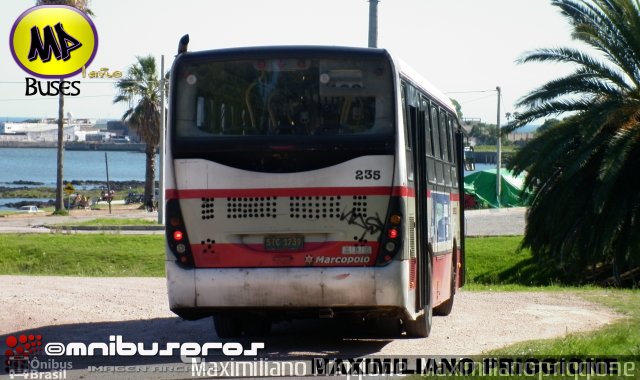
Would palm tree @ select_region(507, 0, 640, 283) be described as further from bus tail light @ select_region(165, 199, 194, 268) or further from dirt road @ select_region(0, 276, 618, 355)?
bus tail light @ select_region(165, 199, 194, 268)

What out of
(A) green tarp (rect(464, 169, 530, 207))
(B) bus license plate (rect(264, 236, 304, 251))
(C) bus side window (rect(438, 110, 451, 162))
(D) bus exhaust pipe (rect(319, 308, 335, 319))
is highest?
(C) bus side window (rect(438, 110, 451, 162))

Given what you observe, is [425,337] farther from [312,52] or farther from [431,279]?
[312,52]

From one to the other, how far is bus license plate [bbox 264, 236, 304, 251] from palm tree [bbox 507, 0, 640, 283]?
13694mm

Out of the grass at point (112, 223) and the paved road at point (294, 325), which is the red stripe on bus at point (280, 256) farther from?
the grass at point (112, 223)

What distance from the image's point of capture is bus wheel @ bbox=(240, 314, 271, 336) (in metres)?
13.3

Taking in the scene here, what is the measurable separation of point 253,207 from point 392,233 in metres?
1.41

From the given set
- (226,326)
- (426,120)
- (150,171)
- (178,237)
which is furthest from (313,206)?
(150,171)

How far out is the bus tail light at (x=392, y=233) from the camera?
1154 centimetres

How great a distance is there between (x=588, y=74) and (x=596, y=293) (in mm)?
8232

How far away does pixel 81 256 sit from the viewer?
33.7m

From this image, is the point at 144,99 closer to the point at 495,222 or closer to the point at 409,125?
the point at 495,222

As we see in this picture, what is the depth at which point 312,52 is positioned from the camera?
11.8 m

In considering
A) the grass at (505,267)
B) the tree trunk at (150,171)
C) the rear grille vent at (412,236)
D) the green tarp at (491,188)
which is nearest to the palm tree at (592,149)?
the grass at (505,267)

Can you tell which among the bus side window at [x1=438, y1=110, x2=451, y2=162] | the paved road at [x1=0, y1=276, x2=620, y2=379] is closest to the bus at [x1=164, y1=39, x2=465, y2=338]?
the paved road at [x1=0, y1=276, x2=620, y2=379]
